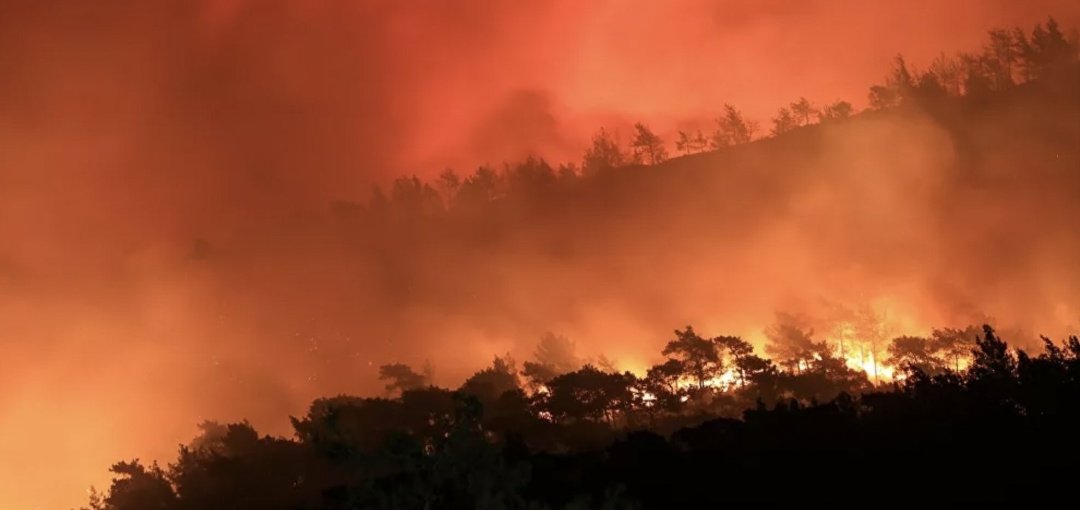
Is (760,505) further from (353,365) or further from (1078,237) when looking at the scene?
(353,365)

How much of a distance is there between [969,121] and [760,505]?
558ft

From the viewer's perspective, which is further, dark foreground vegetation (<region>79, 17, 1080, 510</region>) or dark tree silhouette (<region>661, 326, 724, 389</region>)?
dark tree silhouette (<region>661, 326, 724, 389</region>)

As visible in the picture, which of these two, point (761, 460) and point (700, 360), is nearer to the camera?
point (761, 460)

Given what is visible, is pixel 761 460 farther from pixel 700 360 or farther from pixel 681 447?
pixel 700 360

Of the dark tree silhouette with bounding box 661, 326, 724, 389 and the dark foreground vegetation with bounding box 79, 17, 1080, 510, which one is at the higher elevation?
the dark tree silhouette with bounding box 661, 326, 724, 389

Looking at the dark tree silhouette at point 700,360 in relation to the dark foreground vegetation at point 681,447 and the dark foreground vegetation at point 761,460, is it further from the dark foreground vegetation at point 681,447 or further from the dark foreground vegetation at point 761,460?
the dark foreground vegetation at point 761,460

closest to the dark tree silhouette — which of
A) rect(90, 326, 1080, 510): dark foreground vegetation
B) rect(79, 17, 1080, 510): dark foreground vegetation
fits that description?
rect(79, 17, 1080, 510): dark foreground vegetation

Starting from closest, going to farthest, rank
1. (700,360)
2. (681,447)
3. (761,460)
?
(761,460), (681,447), (700,360)

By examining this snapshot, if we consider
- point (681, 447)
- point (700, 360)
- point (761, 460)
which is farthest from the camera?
point (700, 360)

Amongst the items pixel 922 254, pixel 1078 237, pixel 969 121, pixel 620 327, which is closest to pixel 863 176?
pixel 969 121

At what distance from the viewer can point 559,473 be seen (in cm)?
3616

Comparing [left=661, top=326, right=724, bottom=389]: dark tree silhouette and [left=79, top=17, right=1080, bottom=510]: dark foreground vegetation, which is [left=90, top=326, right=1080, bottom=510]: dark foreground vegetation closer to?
[left=79, top=17, right=1080, bottom=510]: dark foreground vegetation

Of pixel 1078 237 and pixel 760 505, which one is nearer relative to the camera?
pixel 760 505

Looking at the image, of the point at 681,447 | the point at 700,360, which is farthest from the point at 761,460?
A: the point at 700,360
